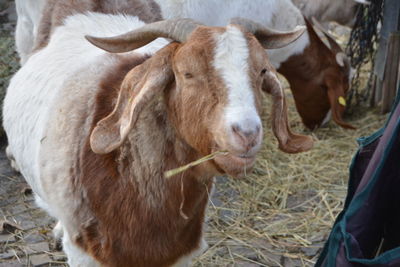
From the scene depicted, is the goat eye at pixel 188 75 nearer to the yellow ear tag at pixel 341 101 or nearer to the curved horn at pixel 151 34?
the curved horn at pixel 151 34

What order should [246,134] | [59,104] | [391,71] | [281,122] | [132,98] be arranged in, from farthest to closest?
[391,71] < [59,104] < [281,122] < [132,98] < [246,134]

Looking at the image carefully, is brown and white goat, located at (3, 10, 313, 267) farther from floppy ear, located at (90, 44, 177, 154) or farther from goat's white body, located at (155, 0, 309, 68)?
goat's white body, located at (155, 0, 309, 68)

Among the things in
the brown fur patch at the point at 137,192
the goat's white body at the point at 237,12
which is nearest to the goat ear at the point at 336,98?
the goat's white body at the point at 237,12

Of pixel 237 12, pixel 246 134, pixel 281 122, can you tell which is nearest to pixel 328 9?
pixel 237 12

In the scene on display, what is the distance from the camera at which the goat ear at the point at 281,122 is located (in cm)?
295

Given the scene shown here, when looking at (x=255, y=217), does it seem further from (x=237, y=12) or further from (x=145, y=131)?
(x=145, y=131)

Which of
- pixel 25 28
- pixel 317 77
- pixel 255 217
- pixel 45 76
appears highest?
pixel 45 76

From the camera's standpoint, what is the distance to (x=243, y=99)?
8.39ft

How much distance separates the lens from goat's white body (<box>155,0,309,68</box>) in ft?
18.0

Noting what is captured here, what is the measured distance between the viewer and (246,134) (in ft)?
8.13

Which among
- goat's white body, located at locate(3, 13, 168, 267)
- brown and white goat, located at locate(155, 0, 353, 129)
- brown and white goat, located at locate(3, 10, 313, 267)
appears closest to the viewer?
brown and white goat, located at locate(3, 10, 313, 267)

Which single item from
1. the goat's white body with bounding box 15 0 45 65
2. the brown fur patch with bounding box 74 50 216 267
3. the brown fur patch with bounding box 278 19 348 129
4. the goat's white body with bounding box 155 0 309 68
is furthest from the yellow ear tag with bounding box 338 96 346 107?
the brown fur patch with bounding box 74 50 216 267

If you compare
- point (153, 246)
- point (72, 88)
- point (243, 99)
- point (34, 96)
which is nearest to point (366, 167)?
point (243, 99)

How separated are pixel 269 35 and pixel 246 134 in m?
0.77
